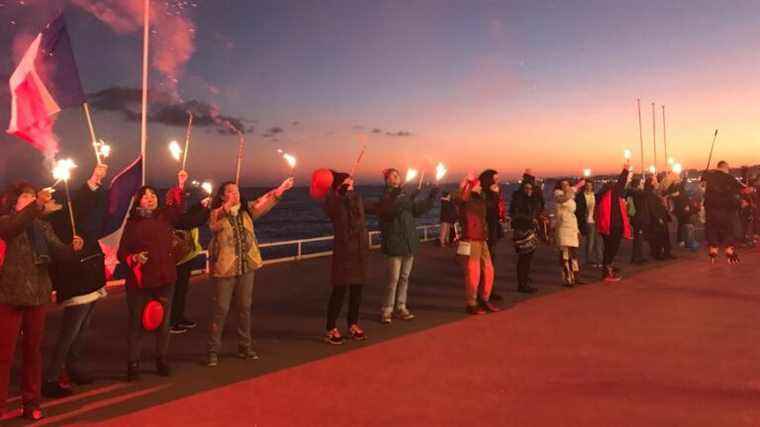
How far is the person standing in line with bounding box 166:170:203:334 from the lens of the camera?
622cm

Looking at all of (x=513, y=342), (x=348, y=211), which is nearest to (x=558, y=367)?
(x=513, y=342)

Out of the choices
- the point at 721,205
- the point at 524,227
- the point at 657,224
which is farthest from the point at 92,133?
the point at 657,224

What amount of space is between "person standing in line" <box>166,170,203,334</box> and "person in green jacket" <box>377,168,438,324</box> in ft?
7.93

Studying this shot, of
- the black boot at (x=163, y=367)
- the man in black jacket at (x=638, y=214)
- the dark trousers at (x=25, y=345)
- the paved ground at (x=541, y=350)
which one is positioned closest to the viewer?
the dark trousers at (x=25, y=345)

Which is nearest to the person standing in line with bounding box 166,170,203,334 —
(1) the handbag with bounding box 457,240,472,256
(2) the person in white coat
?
(1) the handbag with bounding box 457,240,472,256

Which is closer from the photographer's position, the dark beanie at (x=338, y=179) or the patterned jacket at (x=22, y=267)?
the patterned jacket at (x=22, y=267)

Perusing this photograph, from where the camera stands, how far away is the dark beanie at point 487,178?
907 centimetres

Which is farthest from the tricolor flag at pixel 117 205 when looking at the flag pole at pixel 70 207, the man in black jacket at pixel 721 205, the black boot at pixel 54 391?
the man in black jacket at pixel 721 205

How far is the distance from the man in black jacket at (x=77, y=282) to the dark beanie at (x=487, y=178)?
222 inches

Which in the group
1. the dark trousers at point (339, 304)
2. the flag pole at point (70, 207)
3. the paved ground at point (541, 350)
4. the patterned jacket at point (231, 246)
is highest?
the flag pole at point (70, 207)

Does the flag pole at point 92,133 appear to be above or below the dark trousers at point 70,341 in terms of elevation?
above

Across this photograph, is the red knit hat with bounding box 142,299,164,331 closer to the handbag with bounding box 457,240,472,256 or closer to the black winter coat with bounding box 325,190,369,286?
the black winter coat with bounding box 325,190,369,286

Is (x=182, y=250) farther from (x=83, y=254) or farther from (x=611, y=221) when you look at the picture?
(x=611, y=221)

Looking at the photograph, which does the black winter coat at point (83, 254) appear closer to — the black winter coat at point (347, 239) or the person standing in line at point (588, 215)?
the black winter coat at point (347, 239)
